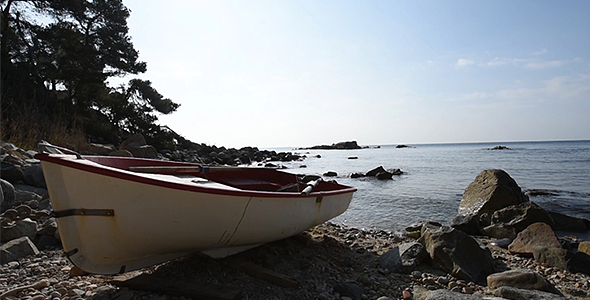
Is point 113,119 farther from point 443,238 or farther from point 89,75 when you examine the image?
point 443,238

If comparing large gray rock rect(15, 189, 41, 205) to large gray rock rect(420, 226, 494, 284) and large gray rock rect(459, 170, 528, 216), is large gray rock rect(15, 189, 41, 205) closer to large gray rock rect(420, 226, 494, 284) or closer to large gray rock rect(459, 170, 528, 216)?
large gray rock rect(420, 226, 494, 284)

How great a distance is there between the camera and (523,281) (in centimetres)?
333

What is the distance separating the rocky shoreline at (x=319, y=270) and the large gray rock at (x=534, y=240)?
0.04ft

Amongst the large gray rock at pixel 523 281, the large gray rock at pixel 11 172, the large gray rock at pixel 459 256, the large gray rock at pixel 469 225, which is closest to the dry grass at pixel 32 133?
the large gray rock at pixel 11 172

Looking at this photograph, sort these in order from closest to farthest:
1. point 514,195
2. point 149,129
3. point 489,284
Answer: point 489,284 < point 514,195 < point 149,129

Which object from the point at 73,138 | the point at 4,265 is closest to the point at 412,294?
the point at 4,265

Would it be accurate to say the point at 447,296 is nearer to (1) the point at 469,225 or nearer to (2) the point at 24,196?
(1) the point at 469,225

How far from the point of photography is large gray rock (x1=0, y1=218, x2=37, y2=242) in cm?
390

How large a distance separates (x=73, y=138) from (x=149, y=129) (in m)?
9.81

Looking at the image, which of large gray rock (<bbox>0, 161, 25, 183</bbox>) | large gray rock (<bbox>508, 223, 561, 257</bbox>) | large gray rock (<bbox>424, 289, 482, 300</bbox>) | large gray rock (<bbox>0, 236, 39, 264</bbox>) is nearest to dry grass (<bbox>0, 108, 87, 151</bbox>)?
large gray rock (<bbox>0, 161, 25, 183</bbox>)

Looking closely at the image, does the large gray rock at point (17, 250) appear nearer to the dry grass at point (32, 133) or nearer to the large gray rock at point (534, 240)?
the large gray rock at point (534, 240)

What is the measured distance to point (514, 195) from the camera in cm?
746

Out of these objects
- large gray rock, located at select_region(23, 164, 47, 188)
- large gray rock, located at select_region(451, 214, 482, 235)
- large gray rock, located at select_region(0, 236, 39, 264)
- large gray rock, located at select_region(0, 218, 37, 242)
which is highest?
large gray rock, located at select_region(23, 164, 47, 188)

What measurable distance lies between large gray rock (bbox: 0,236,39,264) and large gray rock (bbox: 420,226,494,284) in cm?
464
